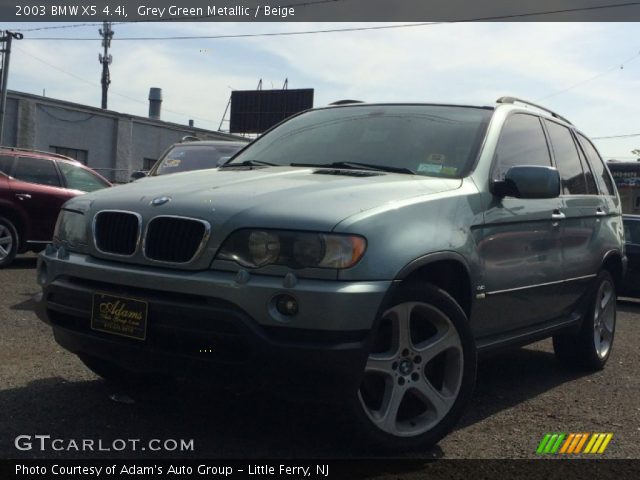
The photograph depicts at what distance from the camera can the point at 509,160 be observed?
483cm

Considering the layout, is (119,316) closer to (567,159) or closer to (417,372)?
(417,372)

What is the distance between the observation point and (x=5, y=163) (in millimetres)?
11055

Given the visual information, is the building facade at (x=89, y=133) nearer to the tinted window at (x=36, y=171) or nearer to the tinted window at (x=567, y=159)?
the tinted window at (x=36, y=171)

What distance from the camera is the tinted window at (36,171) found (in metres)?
11.2

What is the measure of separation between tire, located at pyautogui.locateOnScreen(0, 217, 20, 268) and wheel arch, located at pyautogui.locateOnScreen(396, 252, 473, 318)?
8.17 m

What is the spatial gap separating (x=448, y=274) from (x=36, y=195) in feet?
27.6

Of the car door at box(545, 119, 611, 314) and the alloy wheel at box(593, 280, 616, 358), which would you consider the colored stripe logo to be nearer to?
the car door at box(545, 119, 611, 314)

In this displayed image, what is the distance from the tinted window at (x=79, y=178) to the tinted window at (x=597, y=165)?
25.1 ft

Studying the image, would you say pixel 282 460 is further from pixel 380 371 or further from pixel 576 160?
pixel 576 160

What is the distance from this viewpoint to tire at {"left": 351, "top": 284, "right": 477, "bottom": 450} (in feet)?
11.8

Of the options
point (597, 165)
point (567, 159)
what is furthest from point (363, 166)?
point (597, 165)

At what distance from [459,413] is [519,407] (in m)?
1.14

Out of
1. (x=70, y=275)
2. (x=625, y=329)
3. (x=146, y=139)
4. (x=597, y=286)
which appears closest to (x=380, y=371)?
(x=70, y=275)

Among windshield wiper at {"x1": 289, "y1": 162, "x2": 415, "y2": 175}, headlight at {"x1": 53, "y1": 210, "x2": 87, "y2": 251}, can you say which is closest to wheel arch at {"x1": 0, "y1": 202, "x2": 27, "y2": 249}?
headlight at {"x1": 53, "y1": 210, "x2": 87, "y2": 251}
